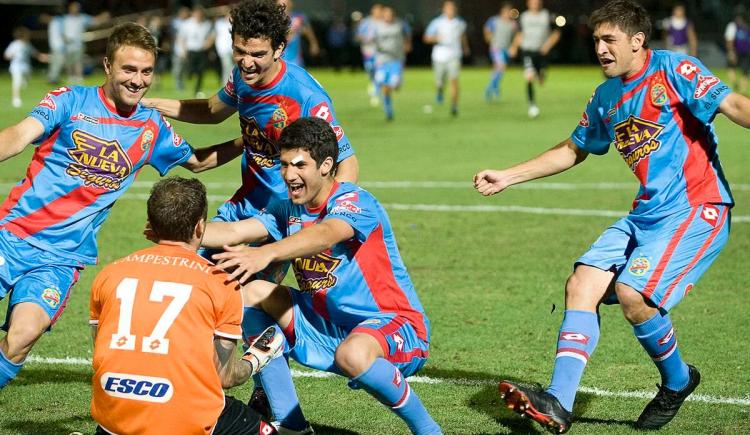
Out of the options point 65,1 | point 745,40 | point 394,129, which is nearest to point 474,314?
point 394,129

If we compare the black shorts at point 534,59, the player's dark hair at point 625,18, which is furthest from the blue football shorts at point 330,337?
the black shorts at point 534,59

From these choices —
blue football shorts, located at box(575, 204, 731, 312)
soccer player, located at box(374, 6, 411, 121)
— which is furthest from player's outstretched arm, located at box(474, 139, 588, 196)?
soccer player, located at box(374, 6, 411, 121)

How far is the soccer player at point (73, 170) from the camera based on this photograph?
5.76 metres

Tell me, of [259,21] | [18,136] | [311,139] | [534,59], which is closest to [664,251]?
[311,139]

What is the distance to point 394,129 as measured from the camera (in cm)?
2214

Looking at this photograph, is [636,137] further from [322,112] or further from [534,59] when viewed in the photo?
[534,59]

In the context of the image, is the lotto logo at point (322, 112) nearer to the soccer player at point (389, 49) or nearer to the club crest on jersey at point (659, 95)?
the club crest on jersey at point (659, 95)

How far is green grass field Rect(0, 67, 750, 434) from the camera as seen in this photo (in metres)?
6.12

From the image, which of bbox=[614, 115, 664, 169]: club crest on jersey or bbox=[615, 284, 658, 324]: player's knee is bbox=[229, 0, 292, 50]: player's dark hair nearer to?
bbox=[614, 115, 664, 169]: club crest on jersey

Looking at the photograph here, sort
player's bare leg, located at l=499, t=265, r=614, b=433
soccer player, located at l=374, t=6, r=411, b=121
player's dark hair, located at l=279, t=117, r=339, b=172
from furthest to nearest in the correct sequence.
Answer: soccer player, located at l=374, t=6, r=411, b=121, player's dark hair, located at l=279, t=117, r=339, b=172, player's bare leg, located at l=499, t=265, r=614, b=433

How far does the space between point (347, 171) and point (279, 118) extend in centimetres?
59

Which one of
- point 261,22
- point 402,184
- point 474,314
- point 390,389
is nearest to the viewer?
point 390,389

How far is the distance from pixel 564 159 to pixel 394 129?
1589 centimetres

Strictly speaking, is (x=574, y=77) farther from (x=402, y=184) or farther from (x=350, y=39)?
(x=402, y=184)
